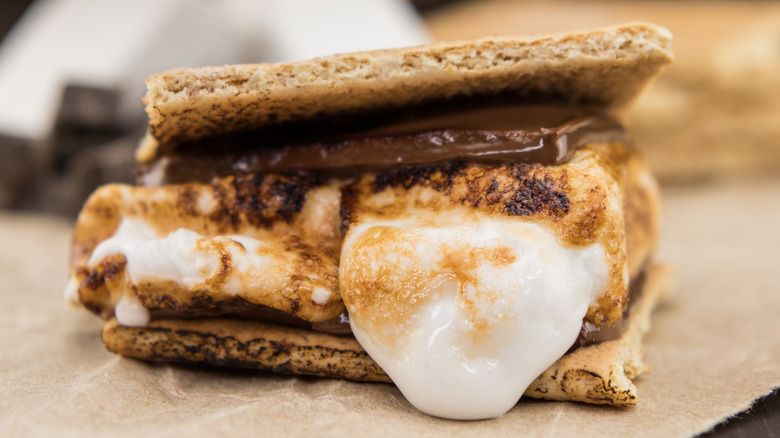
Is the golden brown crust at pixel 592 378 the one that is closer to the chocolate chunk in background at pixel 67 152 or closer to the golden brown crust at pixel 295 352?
the golden brown crust at pixel 295 352

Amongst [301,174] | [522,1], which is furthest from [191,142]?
[522,1]

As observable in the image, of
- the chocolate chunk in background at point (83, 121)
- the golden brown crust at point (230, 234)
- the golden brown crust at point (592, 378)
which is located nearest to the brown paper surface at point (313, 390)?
the golden brown crust at point (592, 378)

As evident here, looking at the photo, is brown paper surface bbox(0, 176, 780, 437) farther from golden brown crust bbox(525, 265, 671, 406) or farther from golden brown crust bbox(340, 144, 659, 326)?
golden brown crust bbox(340, 144, 659, 326)

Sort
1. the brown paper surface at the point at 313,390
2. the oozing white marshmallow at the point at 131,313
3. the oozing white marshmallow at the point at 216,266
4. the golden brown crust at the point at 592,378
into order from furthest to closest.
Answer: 1. the oozing white marshmallow at the point at 131,313
2. the oozing white marshmallow at the point at 216,266
3. the golden brown crust at the point at 592,378
4. the brown paper surface at the point at 313,390

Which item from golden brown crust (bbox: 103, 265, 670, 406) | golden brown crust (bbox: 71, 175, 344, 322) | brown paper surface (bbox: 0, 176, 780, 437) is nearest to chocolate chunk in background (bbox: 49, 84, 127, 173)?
brown paper surface (bbox: 0, 176, 780, 437)

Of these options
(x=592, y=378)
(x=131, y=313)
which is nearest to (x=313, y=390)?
(x=131, y=313)

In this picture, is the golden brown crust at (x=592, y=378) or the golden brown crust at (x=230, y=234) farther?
the golden brown crust at (x=230, y=234)

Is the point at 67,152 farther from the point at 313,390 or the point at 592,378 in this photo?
the point at 592,378
